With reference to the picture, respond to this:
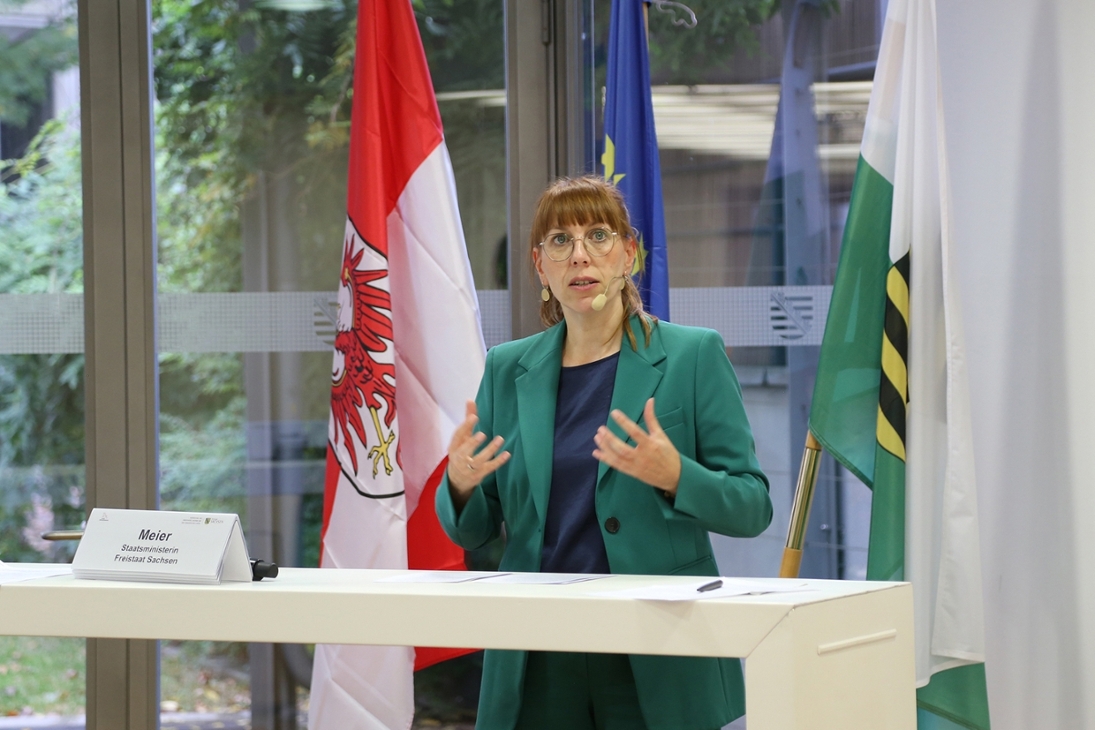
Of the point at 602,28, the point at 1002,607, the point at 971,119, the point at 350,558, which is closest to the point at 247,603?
the point at 350,558

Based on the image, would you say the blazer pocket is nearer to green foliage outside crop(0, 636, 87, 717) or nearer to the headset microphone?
the headset microphone

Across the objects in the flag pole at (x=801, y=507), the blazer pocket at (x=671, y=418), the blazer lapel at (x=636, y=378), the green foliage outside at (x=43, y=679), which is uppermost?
the blazer lapel at (x=636, y=378)

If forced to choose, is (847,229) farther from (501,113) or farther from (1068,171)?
(501,113)

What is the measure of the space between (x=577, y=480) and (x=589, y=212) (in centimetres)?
→ 48

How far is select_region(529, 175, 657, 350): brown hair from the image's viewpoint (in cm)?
172

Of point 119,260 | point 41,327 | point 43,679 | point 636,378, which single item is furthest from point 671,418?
point 43,679

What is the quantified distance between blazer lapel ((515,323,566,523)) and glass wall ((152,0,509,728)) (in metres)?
1.23

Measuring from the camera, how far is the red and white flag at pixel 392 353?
2.45 meters

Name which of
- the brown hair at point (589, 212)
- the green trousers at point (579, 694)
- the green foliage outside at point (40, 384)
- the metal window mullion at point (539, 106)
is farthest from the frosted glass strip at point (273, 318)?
the green trousers at point (579, 694)

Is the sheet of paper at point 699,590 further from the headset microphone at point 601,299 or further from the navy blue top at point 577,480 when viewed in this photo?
the headset microphone at point 601,299

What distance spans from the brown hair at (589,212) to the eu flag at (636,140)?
0.83m

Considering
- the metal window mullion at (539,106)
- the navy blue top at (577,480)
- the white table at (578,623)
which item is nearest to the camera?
the white table at (578,623)

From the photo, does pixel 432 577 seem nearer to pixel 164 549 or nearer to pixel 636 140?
pixel 164 549

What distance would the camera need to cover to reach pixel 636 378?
165 centimetres
